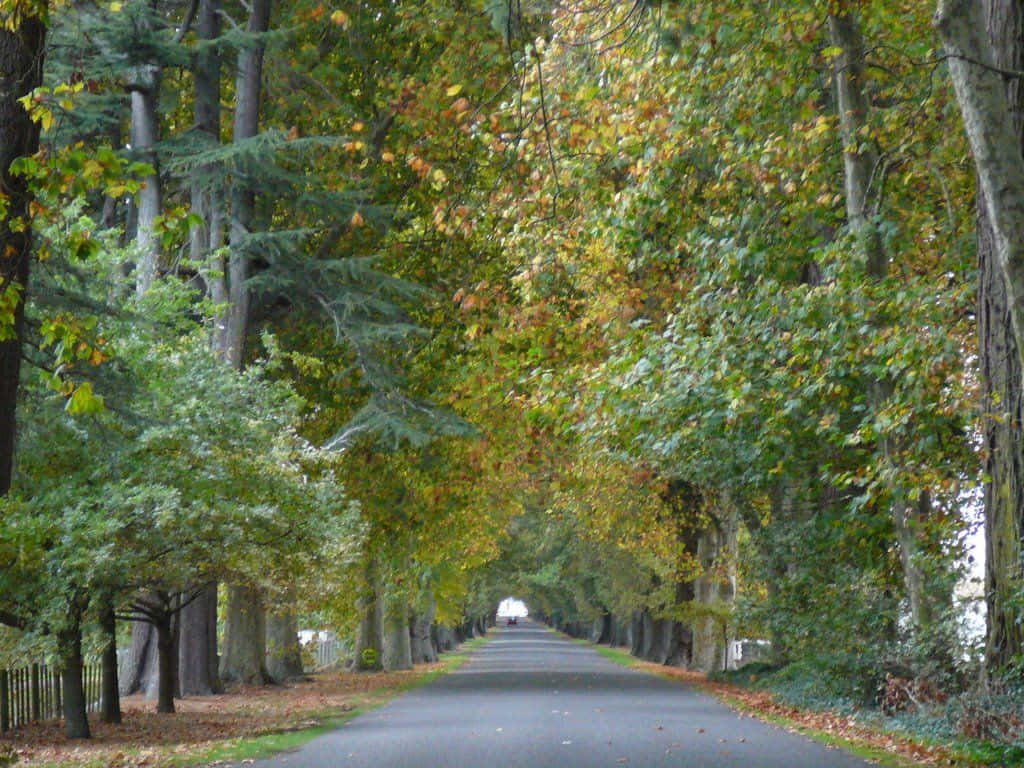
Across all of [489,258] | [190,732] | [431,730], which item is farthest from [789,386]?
[489,258]

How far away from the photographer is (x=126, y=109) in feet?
87.0

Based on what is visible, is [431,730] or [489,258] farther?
[489,258]

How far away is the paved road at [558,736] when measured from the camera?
13.7 meters

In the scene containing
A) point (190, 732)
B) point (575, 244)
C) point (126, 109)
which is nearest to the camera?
point (190, 732)

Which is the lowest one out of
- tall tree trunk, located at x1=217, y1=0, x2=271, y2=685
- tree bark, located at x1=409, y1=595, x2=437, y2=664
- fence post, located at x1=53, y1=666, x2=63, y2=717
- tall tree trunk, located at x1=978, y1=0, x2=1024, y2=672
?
tree bark, located at x1=409, y1=595, x2=437, y2=664

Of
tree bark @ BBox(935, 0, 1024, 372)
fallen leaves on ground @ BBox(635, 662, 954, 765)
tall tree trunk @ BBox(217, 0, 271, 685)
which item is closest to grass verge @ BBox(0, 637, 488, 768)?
tall tree trunk @ BBox(217, 0, 271, 685)

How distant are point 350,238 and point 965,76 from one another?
20.1 m

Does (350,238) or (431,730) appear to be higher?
(350,238)

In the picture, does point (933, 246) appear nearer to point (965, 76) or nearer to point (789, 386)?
point (789, 386)

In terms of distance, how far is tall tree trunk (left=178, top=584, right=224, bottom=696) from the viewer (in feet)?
88.2

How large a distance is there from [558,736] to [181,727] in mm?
5650

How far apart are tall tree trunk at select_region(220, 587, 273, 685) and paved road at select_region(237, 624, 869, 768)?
4.45m

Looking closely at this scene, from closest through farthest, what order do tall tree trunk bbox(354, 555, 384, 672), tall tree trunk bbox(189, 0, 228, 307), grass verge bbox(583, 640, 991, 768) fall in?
1. grass verge bbox(583, 640, 991, 768)
2. tall tree trunk bbox(189, 0, 228, 307)
3. tall tree trunk bbox(354, 555, 384, 672)

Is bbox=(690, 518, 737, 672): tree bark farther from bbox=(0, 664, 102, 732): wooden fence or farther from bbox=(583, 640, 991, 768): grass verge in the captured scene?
bbox=(0, 664, 102, 732): wooden fence
